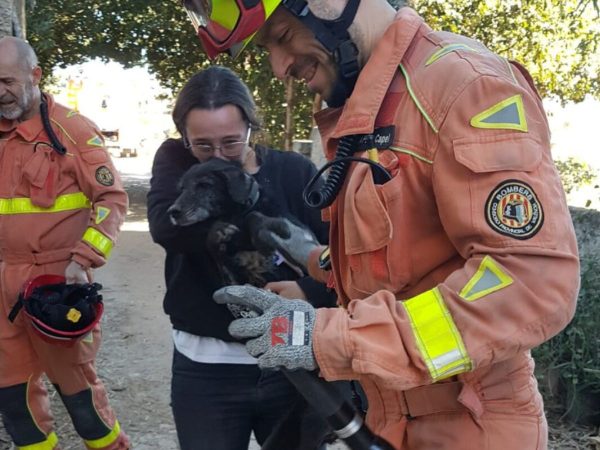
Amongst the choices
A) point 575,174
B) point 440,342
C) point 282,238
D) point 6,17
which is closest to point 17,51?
point 6,17

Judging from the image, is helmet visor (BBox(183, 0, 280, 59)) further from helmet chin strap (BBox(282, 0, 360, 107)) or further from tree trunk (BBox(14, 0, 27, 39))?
tree trunk (BBox(14, 0, 27, 39))

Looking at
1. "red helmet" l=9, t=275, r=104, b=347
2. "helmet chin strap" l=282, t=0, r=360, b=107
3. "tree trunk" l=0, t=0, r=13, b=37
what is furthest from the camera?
"tree trunk" l=0, t=0, r=13, b=37

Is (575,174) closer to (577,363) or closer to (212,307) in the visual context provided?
(577,363)

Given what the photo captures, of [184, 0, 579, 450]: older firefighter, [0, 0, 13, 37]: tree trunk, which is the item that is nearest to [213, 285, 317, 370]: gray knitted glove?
[184, 0, 579, 450]: older firefighter

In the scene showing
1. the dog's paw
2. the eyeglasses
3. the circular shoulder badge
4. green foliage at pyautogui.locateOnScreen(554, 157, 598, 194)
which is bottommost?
green foliage at pyautogui.locateOnScreen(554, 157, 598, 194)

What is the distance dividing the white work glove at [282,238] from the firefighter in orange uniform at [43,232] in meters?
1.81

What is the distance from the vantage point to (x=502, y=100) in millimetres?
1480

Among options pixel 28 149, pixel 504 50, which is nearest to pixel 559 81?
pixel 504 50

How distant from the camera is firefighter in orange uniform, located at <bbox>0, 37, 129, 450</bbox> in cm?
402

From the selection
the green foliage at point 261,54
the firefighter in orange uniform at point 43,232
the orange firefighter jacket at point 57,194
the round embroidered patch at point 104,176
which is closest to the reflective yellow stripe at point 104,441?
the firefighter in orange uniform at point 43,232

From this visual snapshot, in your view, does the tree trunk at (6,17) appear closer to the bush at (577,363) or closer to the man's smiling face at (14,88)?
the man's smiling face at (14,88)

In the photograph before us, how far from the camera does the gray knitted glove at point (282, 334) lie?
152cm

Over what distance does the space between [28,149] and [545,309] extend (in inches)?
132

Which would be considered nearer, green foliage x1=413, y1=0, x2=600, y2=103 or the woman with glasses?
the woman with glasses
